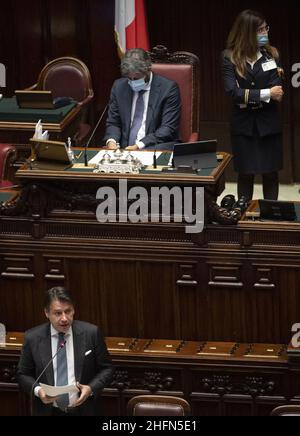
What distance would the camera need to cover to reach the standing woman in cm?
980

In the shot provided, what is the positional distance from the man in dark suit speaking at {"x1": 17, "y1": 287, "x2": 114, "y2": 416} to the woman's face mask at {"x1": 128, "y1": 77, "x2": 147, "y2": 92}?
246cm

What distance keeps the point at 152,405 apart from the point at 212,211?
4.87ft

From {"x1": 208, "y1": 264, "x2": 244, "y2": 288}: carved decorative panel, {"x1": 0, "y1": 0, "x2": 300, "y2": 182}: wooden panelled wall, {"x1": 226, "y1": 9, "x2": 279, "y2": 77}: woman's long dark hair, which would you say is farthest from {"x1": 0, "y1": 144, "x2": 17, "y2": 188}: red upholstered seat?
{"x1": 0, "y1": 0, "x2": 300, "y2": 182}: wooden panelled wall

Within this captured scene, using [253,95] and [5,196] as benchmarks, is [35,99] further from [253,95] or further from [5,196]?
[253,95]

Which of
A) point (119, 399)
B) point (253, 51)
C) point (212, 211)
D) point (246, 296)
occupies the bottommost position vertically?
point (119, 399)

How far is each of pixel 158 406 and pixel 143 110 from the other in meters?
2.82

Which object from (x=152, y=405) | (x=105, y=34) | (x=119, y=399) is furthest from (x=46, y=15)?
(x=152, y=405)

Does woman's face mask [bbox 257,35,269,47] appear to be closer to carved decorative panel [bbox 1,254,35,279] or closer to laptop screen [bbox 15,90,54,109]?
laptop screen [bbox 15,90,54,109]

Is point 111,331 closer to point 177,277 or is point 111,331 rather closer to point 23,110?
point 177,277

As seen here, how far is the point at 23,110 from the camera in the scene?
411 inches

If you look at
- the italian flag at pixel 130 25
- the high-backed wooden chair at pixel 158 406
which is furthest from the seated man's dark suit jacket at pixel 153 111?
the high-backed wooden chair at pixel 158 406

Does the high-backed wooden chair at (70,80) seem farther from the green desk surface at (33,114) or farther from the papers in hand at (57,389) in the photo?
the papers in hand at (57,389)

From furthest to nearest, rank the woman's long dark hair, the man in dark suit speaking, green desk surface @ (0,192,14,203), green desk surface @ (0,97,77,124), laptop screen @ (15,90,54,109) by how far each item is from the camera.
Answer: laptop screen @ (15,90,54,109) < green desk surface @ (0,97,77,124) < the woman's long dark hair < green desk surface @ (0,192,14,203) < the man in dark suit speaking

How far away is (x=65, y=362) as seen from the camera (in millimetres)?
7805
